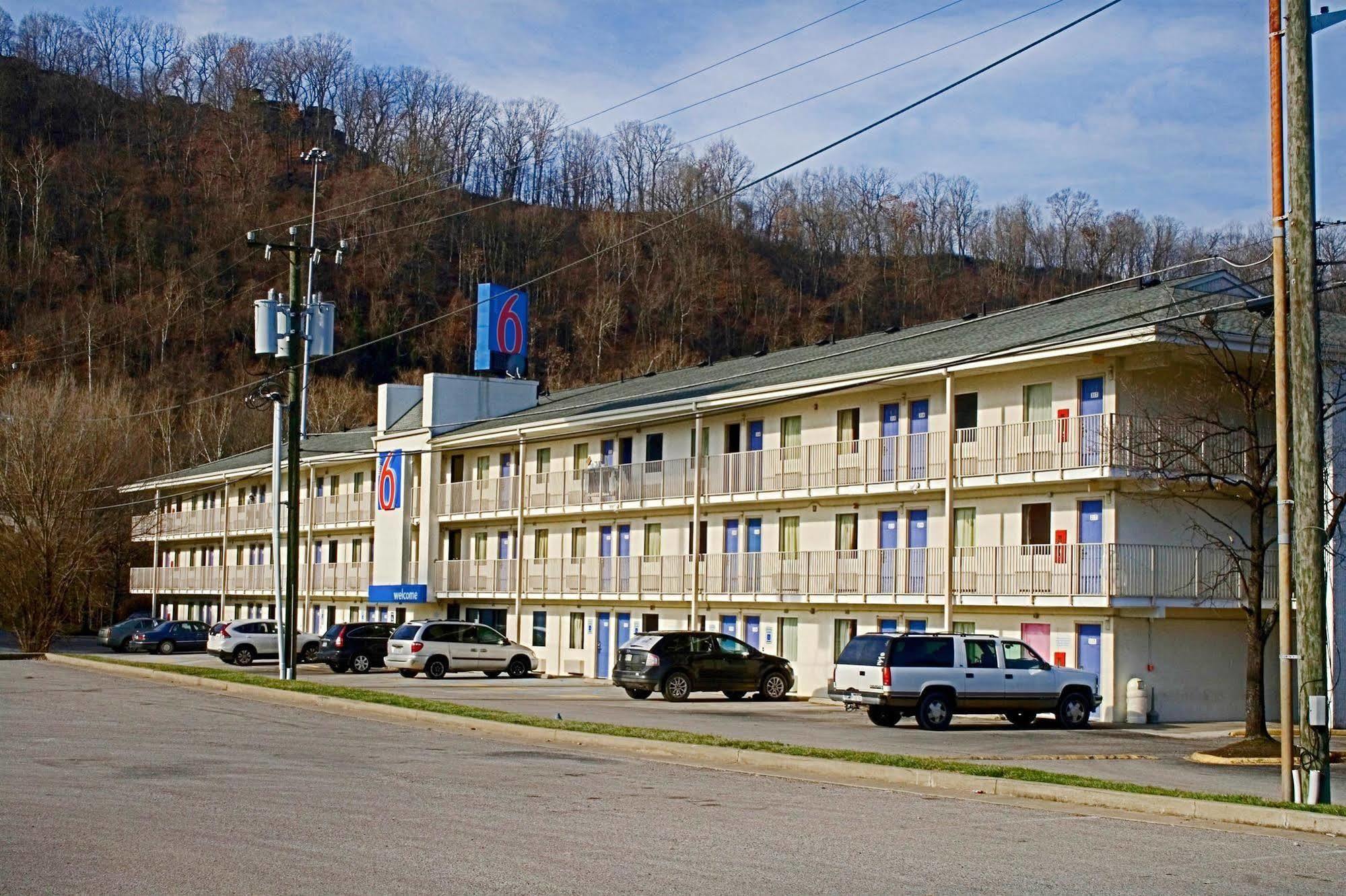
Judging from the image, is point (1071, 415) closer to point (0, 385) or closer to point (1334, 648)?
point (1334, 648)

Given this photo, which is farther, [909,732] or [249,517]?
[249,517]

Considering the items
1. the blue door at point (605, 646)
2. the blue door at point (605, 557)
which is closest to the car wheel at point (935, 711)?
the blue door at point (605, 557)

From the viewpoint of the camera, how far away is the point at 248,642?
173 feet

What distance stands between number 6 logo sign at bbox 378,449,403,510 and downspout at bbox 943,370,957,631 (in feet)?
90.0

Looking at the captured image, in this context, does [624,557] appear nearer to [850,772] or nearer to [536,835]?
[850,772]

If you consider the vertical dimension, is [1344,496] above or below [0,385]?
below

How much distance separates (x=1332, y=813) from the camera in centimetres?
1489

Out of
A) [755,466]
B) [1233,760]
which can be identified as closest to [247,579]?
[755,466]

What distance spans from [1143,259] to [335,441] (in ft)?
122

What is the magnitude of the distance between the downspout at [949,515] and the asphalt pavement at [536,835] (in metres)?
15.3

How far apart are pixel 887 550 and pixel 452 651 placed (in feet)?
48.2

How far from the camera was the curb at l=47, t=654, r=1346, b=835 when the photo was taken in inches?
594

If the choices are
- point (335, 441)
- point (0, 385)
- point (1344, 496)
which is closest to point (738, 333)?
point (335, 441)

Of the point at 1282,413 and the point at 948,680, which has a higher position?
the point at 1282,413
